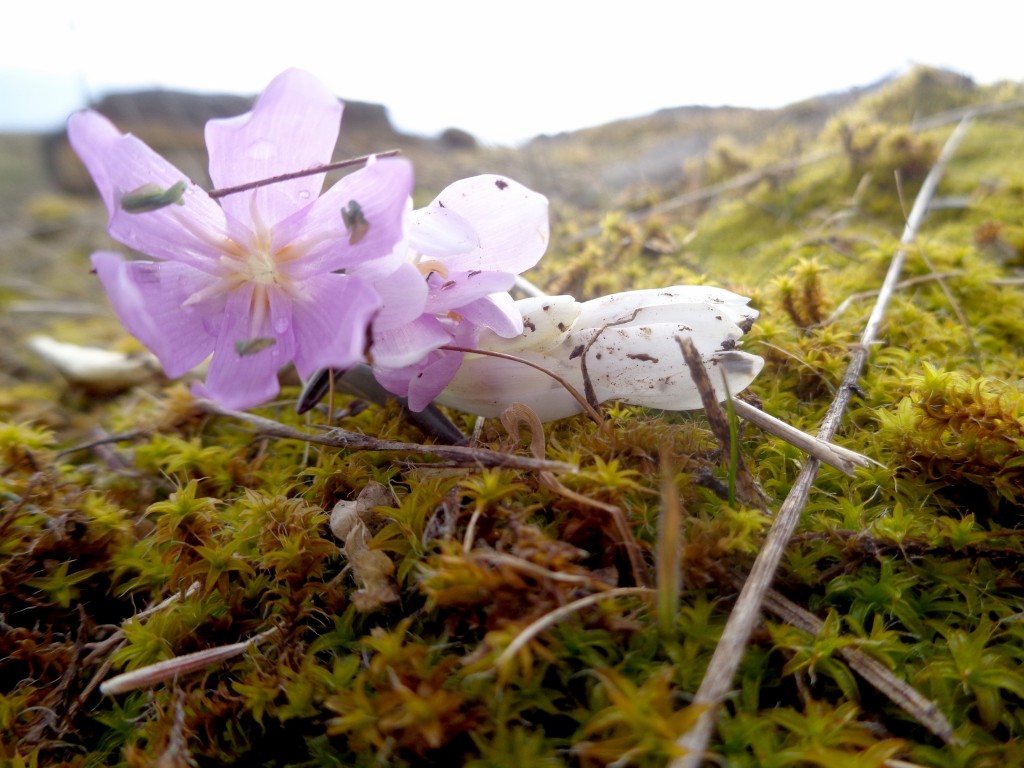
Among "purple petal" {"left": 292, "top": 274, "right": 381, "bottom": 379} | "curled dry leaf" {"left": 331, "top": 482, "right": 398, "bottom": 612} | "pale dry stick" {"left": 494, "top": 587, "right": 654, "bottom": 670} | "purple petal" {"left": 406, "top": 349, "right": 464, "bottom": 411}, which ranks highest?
"purple petal" {"left": 292, "top": 274, "right": 381, "bottom": 379}

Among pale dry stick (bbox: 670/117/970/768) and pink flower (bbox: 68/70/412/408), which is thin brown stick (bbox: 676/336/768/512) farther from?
pink flower (bbox: 68/70/412/408)

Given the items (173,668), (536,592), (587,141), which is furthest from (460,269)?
(587,141)

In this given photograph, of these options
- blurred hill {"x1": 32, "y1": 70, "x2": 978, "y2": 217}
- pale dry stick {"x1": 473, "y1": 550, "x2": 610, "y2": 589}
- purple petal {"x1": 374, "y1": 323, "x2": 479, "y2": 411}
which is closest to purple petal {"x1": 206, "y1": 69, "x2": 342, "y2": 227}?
purple petal {"x1": 374, "y1": 323, "x2": 479, "y2": 411}

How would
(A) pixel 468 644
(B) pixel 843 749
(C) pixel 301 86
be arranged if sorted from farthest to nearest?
(C) pixel 301 86 → (A) pixel 468 644 → (B) pixel 843 749

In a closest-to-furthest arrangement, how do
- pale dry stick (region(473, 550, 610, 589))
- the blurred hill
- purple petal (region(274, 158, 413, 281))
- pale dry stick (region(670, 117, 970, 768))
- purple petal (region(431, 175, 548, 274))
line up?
pale dry stick (region(670, 117, 970, 768))
pale dry stick (region(473, 550, 610, 589))
purple petal (region(274, 158, 413, 281))
purple petal (region(431, 175, 548, 274))
the blurred hill

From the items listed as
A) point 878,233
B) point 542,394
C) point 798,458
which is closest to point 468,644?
point 542,394

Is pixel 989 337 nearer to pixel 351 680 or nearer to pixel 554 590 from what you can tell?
pixel 554 590
